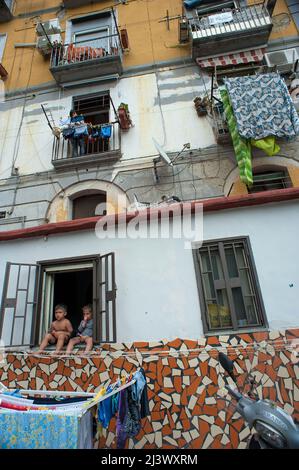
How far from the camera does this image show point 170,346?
4094 millimetres

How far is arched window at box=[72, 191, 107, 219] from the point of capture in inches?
315

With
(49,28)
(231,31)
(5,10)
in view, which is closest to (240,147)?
(231,31)

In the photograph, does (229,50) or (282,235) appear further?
(229,50)

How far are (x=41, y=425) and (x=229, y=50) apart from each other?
10787 mm

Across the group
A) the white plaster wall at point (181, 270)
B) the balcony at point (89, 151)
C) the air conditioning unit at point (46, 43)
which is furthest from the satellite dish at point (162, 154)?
the air conditioning unit at point (46, 43)

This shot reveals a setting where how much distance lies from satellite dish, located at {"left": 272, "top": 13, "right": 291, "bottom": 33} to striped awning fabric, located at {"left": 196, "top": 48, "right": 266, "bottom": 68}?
3.81 ft

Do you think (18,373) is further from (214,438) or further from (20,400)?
(214,438)

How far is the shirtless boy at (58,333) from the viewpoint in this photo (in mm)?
4336

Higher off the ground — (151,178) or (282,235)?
(151,178)

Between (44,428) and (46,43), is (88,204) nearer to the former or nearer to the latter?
(44,428)

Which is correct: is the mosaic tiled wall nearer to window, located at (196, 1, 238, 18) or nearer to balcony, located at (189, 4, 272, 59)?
balcony, located at (189, 4, 272, 59)
